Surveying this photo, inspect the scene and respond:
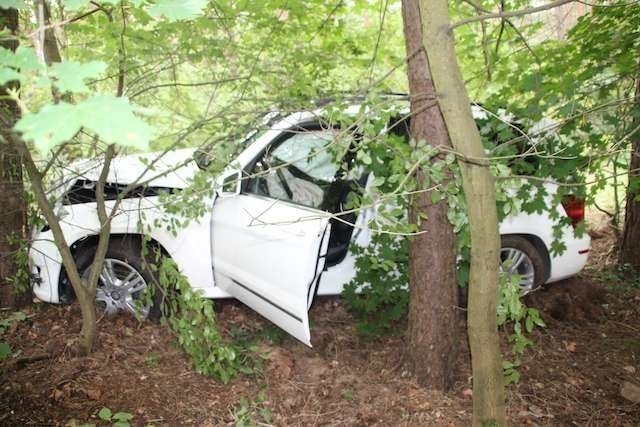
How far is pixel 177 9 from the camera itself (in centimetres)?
138

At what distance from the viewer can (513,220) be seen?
394 centimetres

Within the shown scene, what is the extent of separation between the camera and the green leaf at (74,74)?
1108 mm

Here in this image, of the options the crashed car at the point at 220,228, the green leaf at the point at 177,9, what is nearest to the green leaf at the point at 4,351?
the crashed car at the point at 220,228

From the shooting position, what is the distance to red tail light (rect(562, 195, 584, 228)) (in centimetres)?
398

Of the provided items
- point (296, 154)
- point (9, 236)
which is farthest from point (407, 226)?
point (9, 236)

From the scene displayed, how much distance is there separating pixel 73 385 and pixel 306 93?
2.40 meters

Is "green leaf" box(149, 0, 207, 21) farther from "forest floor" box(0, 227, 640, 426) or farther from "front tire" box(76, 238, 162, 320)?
"front tire" box(76, 238, 162, 320)

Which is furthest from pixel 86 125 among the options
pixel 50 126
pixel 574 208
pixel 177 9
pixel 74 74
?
pixel 574 208

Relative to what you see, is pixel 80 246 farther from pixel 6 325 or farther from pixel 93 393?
pixel 93 393

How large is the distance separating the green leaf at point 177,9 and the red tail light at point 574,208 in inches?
138

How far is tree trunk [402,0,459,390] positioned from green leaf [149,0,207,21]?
1.37 m

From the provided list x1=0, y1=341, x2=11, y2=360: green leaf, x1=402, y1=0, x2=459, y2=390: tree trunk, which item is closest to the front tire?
x1=0, y1=341, x2=11, y2=360: green leaf

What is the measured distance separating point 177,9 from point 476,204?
143cm

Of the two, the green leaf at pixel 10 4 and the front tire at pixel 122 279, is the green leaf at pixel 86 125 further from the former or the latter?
the front tire at pixel 122 279
